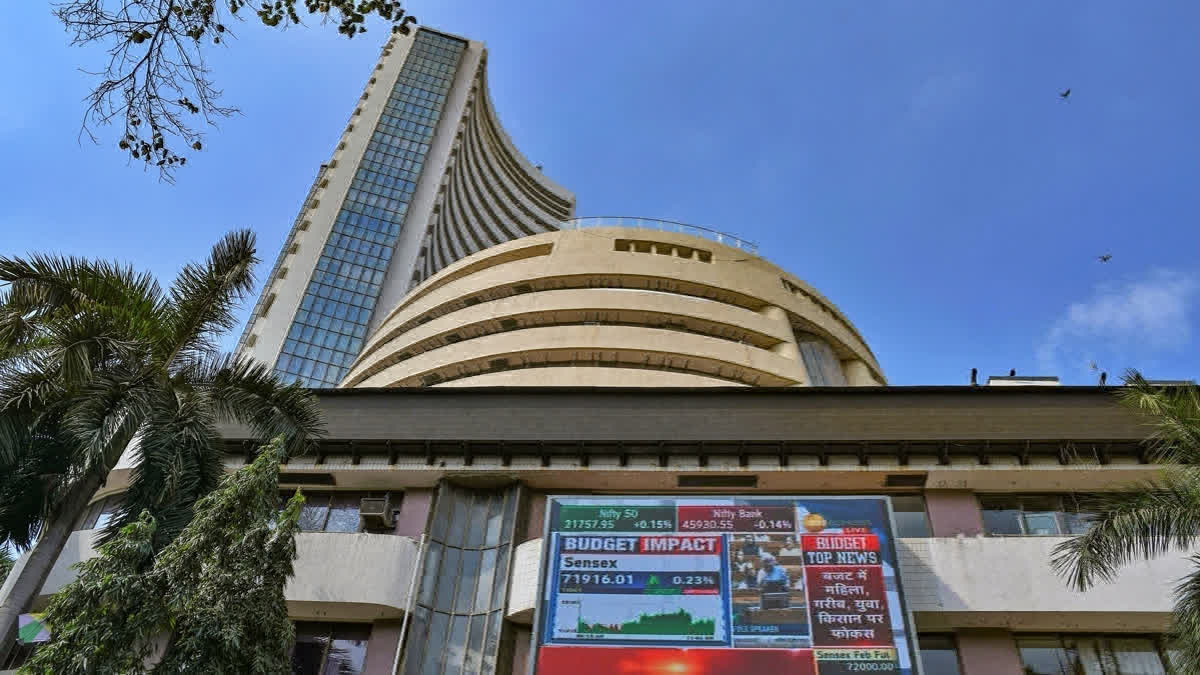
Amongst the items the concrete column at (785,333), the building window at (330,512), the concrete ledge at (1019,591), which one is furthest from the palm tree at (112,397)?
the concrete column at (785,333)

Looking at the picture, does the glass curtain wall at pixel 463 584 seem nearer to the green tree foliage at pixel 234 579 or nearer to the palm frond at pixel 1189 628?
the green tree foliage at pixel 234 579

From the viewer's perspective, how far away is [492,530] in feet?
63.7

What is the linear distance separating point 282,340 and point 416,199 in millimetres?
21234

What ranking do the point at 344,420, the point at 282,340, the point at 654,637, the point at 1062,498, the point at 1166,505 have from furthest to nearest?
the point at 282,340, the point at 344,420, the point at 1062,498, the point at 654,637, the point at 1166,505

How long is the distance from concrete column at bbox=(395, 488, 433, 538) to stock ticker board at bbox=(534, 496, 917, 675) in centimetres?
332

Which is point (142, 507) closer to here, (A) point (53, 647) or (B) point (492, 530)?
(A) point (53, 647)

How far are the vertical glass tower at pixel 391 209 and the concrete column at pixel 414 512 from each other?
4181 centimetres

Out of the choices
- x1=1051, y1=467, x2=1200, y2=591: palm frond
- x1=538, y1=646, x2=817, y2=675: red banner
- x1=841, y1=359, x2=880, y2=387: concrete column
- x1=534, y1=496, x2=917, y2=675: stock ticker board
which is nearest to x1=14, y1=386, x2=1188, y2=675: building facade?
x1=534, y1=496, x2=917, y2=675: stock ticker board

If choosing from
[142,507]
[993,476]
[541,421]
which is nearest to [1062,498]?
[993,476]

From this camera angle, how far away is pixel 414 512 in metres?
19.9

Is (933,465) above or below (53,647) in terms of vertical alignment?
above

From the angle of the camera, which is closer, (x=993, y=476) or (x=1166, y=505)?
(x=1166, y=505)

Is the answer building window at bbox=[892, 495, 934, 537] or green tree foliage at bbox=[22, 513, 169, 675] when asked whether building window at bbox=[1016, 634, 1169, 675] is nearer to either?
building window at bbox=[892, 495, 934, 537]

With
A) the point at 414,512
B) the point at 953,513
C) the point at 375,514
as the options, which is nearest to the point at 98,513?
the point at 375,514
